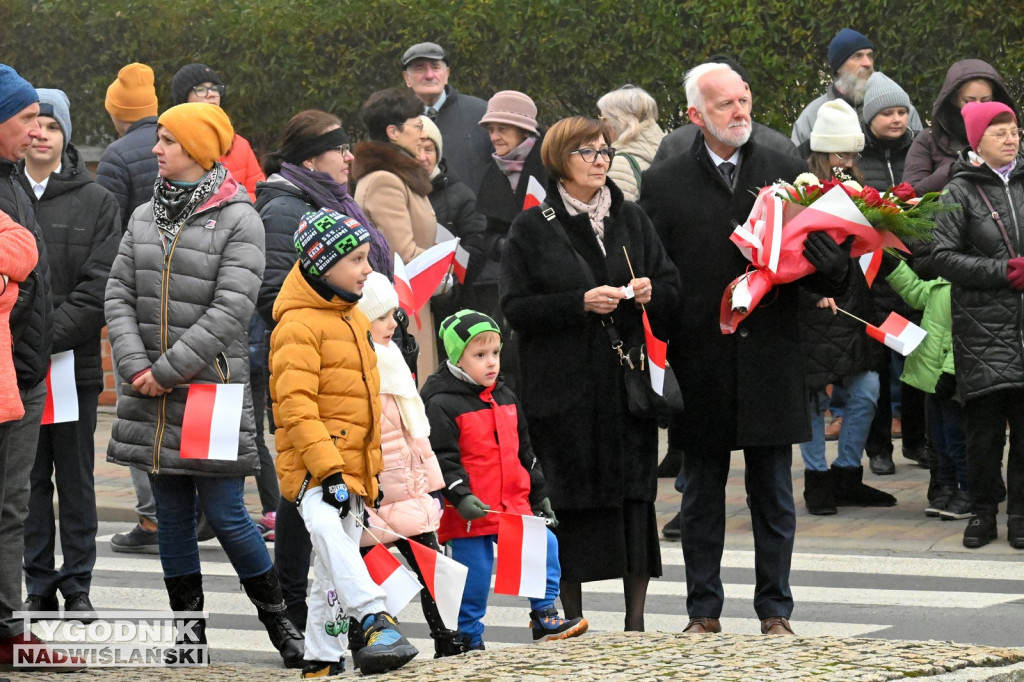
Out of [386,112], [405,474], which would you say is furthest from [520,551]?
[386,112]

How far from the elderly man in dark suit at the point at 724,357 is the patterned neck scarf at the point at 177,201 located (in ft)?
6.23

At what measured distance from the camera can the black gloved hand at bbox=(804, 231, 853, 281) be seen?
25.2 feet

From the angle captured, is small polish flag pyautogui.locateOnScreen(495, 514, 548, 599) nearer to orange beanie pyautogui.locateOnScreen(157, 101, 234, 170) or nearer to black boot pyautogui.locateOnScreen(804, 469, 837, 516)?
orange beanie pyautogui.locateOnScreen(157, 101, 234, 170)

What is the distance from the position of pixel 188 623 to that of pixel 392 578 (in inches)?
41.5

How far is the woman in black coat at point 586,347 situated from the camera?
7.78m

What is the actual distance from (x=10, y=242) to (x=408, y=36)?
8512 millimetres

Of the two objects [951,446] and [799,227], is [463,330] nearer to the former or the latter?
[799,227]

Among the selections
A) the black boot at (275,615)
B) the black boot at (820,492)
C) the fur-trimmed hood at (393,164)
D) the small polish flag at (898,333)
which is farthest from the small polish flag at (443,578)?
the black boot at (820,492)

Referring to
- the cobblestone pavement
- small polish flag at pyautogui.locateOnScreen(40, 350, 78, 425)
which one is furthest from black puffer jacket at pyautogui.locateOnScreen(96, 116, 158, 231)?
the cobblestone pavement

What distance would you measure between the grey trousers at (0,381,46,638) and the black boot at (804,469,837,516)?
5028 millimetres

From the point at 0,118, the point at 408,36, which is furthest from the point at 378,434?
the point at 408,36

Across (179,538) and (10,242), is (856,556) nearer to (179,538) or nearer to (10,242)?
(179,538)

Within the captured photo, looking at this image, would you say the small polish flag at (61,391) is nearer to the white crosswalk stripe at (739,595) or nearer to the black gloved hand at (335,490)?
the white crosswalk stripe at (739,595)

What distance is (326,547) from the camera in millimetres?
6867
